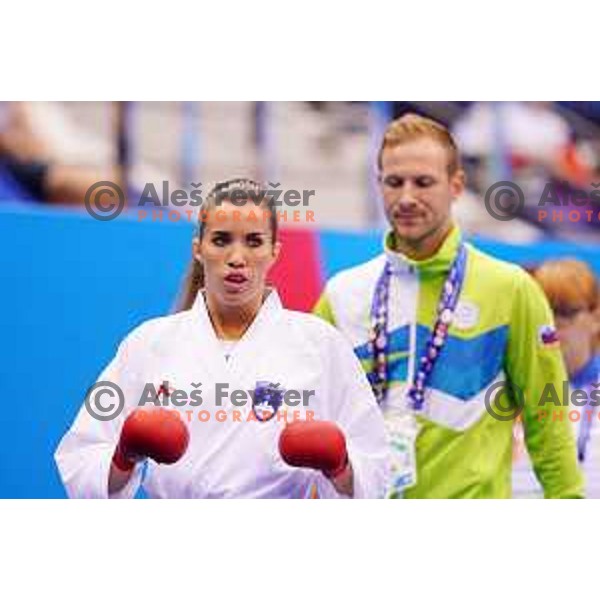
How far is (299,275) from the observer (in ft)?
10.6

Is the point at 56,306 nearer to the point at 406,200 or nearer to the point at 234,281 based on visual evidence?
the point at 234,281

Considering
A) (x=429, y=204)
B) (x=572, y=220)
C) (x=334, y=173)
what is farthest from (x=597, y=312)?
(x=334, y=173)

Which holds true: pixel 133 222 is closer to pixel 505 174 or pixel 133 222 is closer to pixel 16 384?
pixel 16 384

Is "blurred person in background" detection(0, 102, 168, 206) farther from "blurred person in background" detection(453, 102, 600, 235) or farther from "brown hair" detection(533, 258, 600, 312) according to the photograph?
"brown hair" detection(533, 258, 600, 312)

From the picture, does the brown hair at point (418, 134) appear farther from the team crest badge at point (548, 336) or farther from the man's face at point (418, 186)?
the team crest badge at point (548, 336)

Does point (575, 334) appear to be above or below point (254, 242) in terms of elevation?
below

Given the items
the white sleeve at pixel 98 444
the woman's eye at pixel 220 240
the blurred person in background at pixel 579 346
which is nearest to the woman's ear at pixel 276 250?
the woman's eye at pixel 220 240

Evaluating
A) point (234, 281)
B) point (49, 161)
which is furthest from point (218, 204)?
point (49, 161)

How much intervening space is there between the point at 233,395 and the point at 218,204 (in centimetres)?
45

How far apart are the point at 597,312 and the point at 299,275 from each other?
0.73 m

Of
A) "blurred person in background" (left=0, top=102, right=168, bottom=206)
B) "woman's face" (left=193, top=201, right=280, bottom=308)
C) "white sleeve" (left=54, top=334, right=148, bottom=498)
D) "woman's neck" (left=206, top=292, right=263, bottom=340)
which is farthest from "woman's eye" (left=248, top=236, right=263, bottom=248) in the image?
"white sleeve" (left=54, top=334, right=148, bottom=498)

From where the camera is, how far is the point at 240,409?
3.18 metres

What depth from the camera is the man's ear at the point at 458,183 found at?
10.6 ft

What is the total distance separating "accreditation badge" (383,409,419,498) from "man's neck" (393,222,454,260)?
1.24ft
